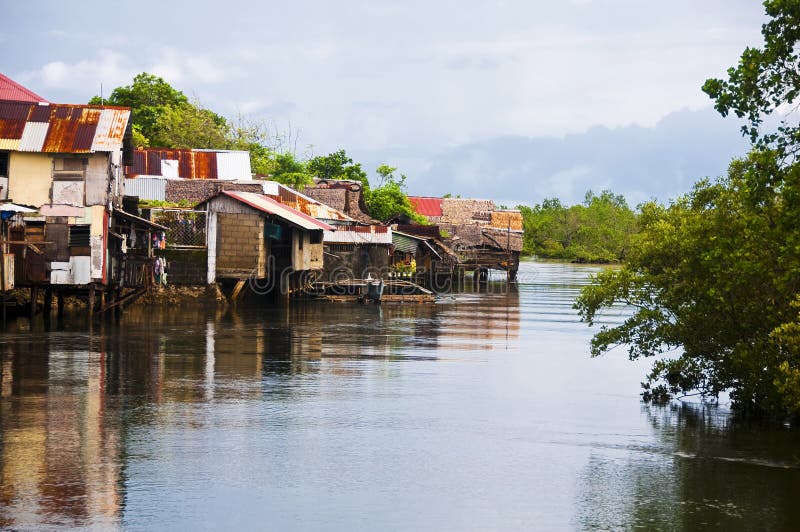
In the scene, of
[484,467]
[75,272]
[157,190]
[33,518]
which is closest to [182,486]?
[33,518]

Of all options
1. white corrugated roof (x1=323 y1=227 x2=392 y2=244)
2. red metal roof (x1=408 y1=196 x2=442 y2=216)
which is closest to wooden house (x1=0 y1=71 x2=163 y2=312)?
white corrugated roof (x1=323 y1=227 x2=392 y2=244)

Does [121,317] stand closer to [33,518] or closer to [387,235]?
[387,235]

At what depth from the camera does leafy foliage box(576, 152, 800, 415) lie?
15.0 meters

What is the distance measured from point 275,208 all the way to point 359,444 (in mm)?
28772

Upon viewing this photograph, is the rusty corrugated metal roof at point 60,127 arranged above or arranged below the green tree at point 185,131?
below

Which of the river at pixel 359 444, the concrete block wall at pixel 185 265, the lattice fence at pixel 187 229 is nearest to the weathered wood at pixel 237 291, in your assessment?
the concrete block wall at pixel 185 265

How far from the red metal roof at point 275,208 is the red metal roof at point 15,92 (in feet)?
35.4

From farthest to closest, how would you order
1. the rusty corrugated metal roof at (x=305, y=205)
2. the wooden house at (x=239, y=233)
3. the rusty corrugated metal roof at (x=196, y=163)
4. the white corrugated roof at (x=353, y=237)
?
the white corrugated roof at (x=353, y=237) < the rusty corrugated metal roof at (x=196, y=163) < the rusty corrugated metal roof at (x=305, y=205) < the wooden house at (x=239, y=233)

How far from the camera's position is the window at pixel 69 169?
32.3m

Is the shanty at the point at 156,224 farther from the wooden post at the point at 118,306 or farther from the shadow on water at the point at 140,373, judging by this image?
the shadow on water at the point at 140,373

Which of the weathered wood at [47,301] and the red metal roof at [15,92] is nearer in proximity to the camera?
the weathered wood at [47,301]

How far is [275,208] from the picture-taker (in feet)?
140

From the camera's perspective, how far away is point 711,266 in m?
17.2

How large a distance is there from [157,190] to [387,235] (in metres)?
11.7
